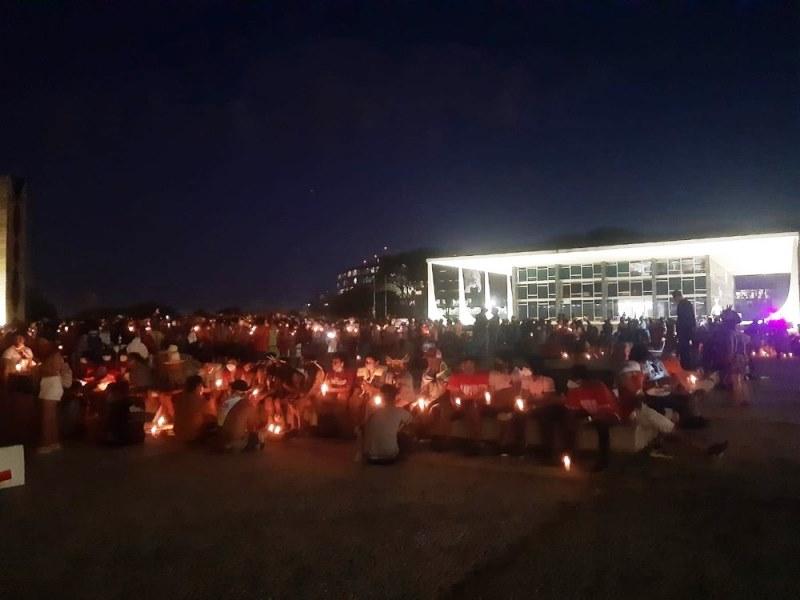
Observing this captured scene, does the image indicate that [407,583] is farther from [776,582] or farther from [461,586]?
[776,582]

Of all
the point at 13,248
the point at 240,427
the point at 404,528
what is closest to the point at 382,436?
the point at 240,427

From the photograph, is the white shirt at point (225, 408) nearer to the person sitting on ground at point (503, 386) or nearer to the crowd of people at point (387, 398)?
the crowd of people at point (387, 398)

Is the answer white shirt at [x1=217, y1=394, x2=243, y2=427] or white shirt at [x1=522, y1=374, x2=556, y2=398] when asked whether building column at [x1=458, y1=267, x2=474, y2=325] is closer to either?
white shirt at [x1=522, y1=374, x2=556, y2=398]

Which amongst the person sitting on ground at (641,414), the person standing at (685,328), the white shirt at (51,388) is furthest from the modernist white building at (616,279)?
the white shirt at (51,388)

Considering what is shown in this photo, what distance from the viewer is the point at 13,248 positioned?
29188 millimetres

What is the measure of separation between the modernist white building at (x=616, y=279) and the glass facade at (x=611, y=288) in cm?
4

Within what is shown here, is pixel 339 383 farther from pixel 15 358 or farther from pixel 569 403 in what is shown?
pixel 15 358

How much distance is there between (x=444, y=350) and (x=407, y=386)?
13355mm

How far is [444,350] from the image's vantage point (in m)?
25.0

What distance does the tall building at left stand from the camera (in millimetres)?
28609

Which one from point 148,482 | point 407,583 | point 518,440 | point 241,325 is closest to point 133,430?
point 148,482

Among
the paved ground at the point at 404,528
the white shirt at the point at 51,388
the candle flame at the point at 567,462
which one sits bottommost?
the paved ground at the point at 404,528

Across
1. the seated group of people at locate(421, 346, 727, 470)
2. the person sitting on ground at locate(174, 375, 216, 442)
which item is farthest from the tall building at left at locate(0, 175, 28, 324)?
the seated group of people at locate(421, 346, 727, 470)

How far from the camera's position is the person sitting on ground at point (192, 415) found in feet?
37.0
